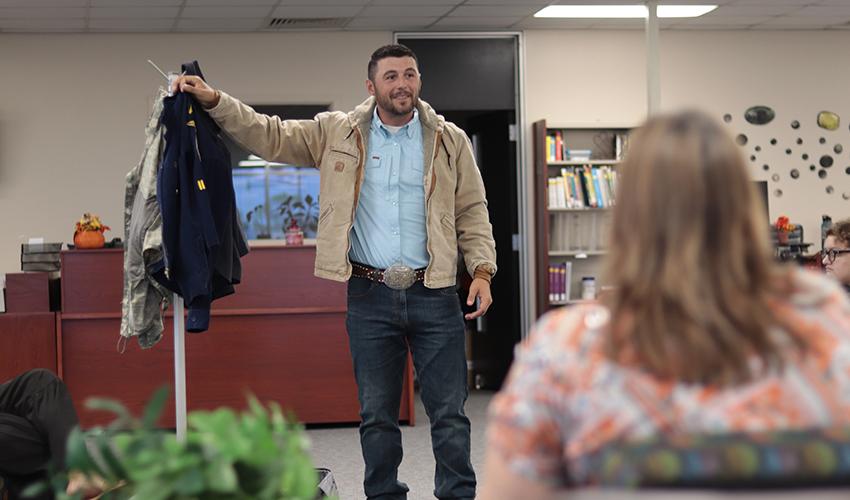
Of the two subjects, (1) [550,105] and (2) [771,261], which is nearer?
(2) [771,261]

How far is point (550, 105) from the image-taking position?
26.1 ft

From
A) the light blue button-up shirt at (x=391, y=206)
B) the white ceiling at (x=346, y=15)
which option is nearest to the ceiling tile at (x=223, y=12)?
the white ceiling at (x=346, y=15)

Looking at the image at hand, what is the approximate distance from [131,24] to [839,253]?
4952 millimetres

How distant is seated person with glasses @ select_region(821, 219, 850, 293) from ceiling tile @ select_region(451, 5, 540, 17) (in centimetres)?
335

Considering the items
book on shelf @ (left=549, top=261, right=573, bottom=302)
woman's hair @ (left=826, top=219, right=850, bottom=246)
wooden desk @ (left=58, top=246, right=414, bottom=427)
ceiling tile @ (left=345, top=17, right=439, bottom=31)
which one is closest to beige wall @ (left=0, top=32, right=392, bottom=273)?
ceiling tile @ (left=345, top=17, right=439, bottom=31)

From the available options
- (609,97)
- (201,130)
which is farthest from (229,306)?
(609,97)

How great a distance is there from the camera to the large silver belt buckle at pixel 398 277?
3.40 meters

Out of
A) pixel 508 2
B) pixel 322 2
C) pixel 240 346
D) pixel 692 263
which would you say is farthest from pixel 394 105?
pixel 508 2

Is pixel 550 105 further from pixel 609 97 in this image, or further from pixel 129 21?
pixel 129 21

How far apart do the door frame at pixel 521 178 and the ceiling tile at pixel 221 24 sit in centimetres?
101

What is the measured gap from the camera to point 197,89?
127 inches

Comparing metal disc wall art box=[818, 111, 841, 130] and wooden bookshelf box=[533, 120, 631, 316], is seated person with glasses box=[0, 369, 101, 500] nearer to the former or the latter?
wooden bookshelf box=[533, 120, 631, 316]

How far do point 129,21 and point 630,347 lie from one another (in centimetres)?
652

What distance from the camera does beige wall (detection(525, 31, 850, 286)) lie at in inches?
314
